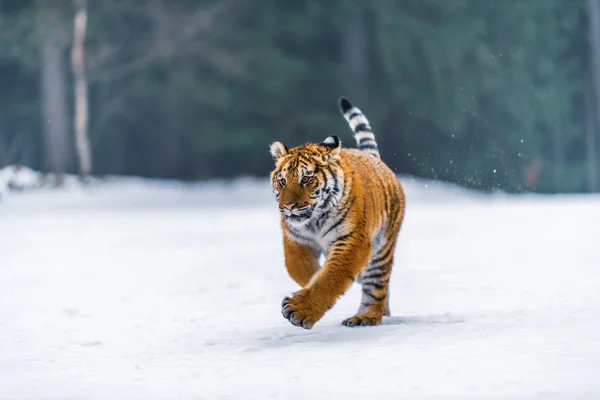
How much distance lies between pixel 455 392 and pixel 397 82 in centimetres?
2668

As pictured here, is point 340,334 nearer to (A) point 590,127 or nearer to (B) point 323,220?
(B) point 323,220

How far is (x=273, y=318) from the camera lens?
8.51 metres

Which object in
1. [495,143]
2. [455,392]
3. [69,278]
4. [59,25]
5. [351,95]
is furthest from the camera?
[495,143]

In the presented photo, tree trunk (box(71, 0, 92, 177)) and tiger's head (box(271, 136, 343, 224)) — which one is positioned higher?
tiger's head (box(271, 136, 343, 224))

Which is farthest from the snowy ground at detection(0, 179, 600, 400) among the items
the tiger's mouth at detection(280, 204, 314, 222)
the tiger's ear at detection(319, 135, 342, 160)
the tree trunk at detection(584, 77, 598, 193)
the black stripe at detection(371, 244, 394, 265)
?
the tree trunk at detection(584, 77, 598, 193)

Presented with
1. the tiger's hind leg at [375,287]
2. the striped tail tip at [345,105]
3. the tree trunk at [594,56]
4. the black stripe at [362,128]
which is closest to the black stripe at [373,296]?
the tiger's hind leg at [375,287]

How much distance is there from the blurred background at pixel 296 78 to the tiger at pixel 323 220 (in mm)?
20533

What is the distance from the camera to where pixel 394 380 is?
18.4ft

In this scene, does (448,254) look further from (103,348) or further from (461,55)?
(461,55)

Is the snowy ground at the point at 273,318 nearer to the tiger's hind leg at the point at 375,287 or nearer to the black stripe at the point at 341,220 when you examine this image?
the tiger's hind leg at the point at 375,287

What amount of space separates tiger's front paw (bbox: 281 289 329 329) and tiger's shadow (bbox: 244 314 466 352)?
8.1 inches

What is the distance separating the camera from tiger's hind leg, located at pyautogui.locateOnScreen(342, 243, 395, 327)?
7.52 metres

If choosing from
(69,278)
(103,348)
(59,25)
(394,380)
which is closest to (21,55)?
(59,25)

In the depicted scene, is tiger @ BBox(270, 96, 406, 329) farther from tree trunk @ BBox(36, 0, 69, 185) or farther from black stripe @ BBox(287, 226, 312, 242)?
tree trunk @ BBox(36, 0, 69, 185)
